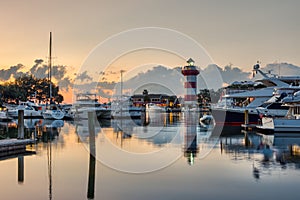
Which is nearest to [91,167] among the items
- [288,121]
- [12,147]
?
[12,147]

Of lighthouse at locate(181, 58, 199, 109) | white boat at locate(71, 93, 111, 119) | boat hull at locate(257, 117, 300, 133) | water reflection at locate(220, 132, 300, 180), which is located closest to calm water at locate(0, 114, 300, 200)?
water reflection at locate(220, 132, 300, 180)

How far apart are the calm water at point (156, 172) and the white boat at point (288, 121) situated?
7365 millimetres

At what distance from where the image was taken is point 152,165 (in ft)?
75.2

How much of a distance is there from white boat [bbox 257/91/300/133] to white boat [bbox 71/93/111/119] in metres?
33.3

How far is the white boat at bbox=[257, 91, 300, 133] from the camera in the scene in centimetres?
3831

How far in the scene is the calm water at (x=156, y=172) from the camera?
53.0 feet

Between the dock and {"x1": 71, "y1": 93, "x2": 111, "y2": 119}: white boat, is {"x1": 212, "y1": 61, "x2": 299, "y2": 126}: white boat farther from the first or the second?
the dock

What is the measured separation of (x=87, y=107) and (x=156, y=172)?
65930 millimetres

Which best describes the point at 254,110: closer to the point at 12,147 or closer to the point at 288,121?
the point at 288,121

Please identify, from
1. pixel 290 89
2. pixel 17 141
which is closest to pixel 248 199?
pixel 17 141

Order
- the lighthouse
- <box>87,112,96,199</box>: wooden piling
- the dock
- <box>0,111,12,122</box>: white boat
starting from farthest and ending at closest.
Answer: the lighthouse, <box>0,111,12,122</box>: white boat, the dock, <box>87,112,96,199</box>: wooden piling

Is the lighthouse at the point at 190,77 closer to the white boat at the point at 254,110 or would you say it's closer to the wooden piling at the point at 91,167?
the white boat at the point at 254,110

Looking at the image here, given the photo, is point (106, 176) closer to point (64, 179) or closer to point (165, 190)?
point (64, 179)

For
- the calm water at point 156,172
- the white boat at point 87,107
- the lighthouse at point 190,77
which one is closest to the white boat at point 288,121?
the calm water at point 156,172
